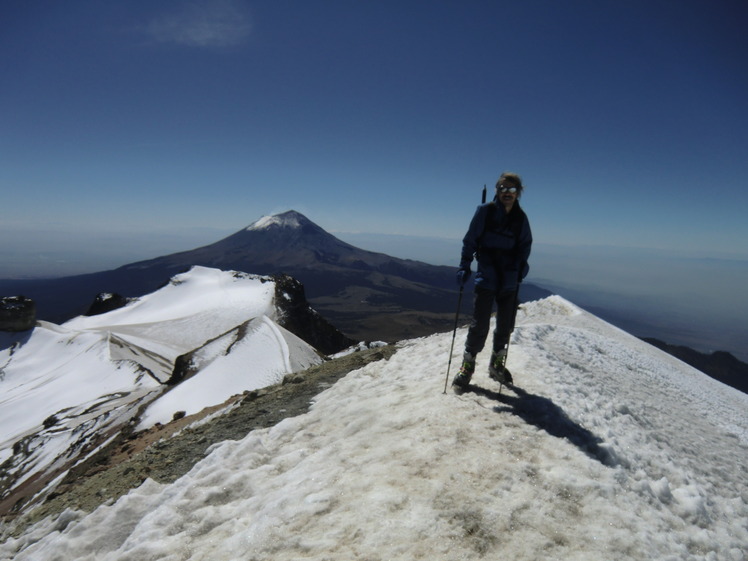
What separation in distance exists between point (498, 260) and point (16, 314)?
83.8 m

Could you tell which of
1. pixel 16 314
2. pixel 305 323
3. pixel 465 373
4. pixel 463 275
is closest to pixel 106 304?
pixel 16 314

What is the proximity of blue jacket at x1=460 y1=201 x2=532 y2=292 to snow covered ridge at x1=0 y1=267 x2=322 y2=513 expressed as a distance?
17.7m

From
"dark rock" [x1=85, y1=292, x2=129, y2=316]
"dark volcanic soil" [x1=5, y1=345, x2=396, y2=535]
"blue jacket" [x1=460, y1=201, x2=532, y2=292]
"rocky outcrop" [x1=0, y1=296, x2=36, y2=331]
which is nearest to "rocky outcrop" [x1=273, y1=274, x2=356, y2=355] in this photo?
"rocky outcrop" [x1=0, y1=296, x2=36, y2=331]

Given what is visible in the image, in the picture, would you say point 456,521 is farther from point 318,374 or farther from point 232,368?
point 232,368

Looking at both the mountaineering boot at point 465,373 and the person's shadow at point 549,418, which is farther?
the mountaineering boot at point 465,373

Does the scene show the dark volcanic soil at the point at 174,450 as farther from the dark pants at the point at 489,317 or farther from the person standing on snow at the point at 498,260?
the person standing on snow at the point at 498,260

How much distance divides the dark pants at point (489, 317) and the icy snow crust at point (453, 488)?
→ 1082mm

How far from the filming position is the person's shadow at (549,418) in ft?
21.1

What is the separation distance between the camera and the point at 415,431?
725 cm

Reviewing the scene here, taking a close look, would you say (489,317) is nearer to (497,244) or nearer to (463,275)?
(463,275)

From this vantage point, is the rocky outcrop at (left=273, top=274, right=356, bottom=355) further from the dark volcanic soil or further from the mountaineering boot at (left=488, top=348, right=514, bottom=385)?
the mountaineering boot at (left=488, top=348, right=514, bottom=385)

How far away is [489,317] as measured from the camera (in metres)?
8.80

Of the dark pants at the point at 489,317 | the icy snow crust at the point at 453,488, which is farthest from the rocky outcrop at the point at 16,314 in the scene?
the dark pants at the point at 489,317

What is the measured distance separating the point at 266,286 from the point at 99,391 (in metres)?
41.2
